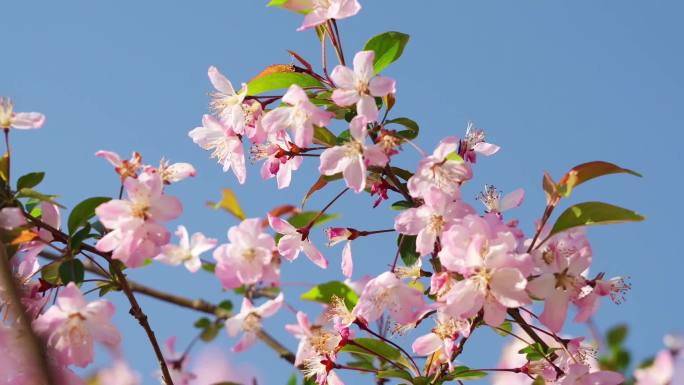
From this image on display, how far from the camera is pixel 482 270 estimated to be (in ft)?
4.43

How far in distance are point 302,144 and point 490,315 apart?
484 millimetres

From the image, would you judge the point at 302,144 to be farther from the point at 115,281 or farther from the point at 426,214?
the point at 115,281

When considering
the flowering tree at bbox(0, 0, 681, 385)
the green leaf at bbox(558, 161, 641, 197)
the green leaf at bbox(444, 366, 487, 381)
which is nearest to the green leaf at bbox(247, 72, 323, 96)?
the flowering tree at bbox(0, 0, 681, 385)

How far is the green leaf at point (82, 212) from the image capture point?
5.16 ft

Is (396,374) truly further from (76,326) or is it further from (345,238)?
(76,326)

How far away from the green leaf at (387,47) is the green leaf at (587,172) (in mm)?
425

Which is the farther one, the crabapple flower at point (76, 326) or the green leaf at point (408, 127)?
the green leaf at point (408, 127)

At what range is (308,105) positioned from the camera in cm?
149

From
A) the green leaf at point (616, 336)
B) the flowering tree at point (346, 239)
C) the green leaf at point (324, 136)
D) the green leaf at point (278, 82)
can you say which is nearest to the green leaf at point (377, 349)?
the flowering tree at point (346, 239)

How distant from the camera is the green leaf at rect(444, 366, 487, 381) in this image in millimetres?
1593

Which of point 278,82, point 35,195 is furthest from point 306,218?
point 35,195

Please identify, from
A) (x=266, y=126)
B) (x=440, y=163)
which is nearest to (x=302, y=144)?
(x=266, y=126)

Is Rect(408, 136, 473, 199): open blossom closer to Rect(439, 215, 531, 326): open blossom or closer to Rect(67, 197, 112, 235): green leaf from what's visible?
Rect(439, 215, 531, 326): open blossom

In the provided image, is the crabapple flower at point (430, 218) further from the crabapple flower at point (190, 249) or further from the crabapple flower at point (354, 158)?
the crabapple flower at point (190, 249)
